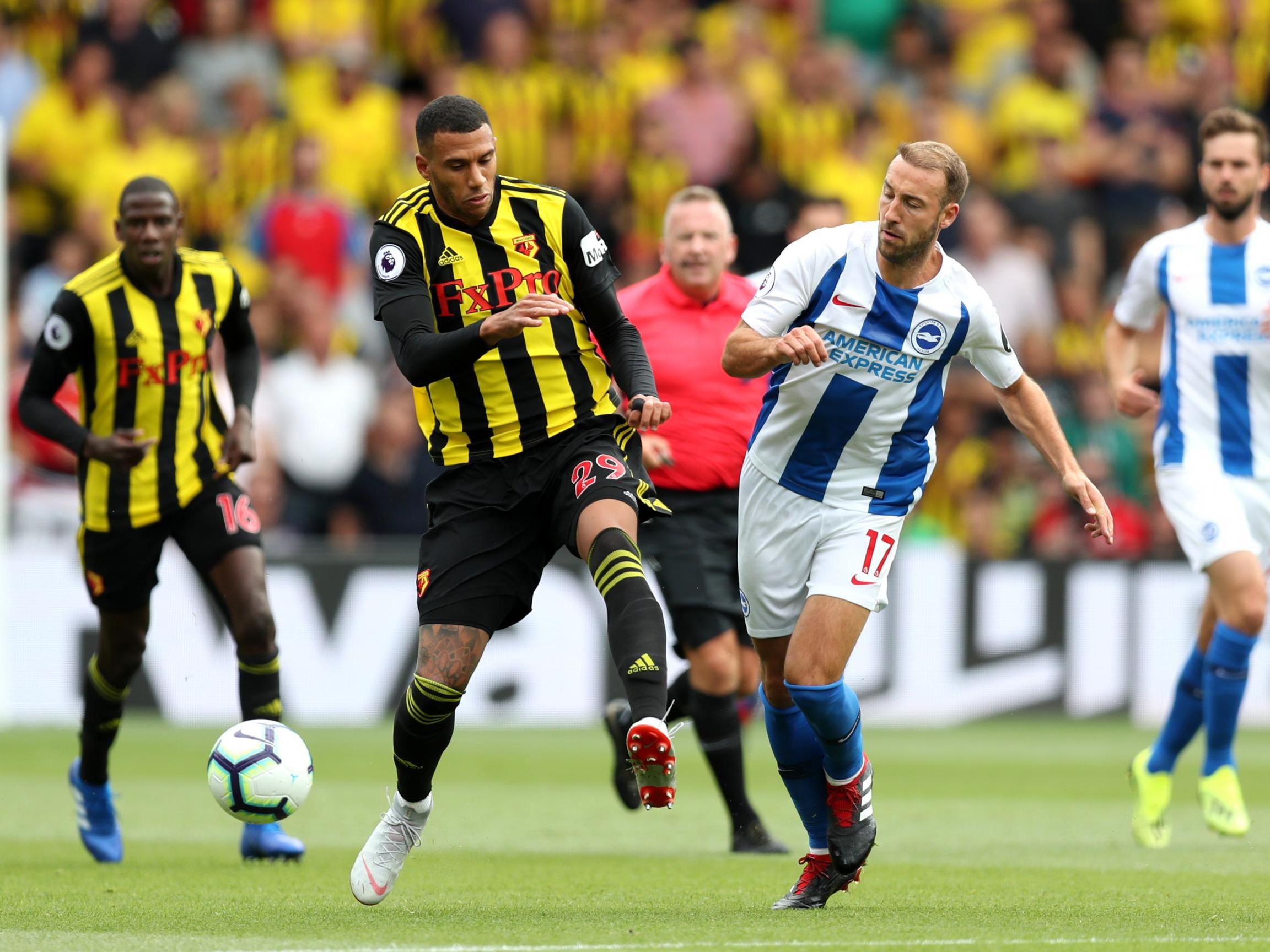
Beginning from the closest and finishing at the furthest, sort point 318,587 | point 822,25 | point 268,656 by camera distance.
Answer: point 268,656 → point 318,587 → point 822,25

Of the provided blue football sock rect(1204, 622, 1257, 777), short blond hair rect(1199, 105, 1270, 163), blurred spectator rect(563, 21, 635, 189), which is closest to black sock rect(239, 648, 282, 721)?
blue football sock rect(1204, 622, 1257, 777)

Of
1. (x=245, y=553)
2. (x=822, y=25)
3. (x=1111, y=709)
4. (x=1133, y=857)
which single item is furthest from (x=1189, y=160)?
(x=245, y=553)

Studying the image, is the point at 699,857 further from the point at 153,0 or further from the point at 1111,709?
the point at 153,0

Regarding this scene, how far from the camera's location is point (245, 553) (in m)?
7.84

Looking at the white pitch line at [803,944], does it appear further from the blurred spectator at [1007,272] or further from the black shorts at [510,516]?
the blurred spectator at [1007,272]

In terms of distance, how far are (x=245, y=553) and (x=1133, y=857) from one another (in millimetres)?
3787

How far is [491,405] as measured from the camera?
622 cm

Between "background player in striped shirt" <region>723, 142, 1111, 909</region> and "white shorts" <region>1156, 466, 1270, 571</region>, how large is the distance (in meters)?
2.30

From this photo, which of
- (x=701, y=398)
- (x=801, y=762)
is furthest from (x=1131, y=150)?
(x=801, y=762)

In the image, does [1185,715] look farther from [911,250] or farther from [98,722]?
[98,722]

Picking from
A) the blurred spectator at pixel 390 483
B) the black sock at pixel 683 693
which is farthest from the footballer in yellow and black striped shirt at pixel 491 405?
the blurred spectator at pixel 390 483

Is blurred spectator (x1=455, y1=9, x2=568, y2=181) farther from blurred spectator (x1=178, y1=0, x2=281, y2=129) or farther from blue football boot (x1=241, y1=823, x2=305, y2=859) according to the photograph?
blue football boot (x1=241, y1=823, x2=305, y2=859)

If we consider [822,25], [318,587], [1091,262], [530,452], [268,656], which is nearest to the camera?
[530,452]

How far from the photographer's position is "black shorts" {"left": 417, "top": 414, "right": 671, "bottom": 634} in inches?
240
